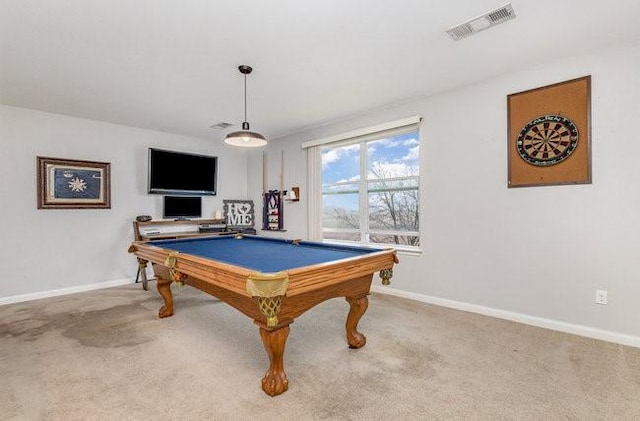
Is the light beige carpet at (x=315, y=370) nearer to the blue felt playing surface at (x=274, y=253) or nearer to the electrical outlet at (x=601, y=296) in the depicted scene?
the electrical outlet at (x=601, y=296)

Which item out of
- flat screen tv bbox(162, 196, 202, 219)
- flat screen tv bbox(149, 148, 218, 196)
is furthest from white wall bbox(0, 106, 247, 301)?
flat screen tv bbox(149, 148, 218, 196)

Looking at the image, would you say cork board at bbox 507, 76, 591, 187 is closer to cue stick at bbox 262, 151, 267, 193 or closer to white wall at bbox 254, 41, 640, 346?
white wall at bbox 254, 41, 640, 346

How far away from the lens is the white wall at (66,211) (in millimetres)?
3826

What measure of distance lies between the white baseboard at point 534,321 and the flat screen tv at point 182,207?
358 centimetres

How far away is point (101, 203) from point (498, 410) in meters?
5.15

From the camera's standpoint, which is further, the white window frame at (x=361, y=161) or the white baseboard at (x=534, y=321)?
the white window frame at (x=361, y=161)

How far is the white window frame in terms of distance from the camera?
388 cm

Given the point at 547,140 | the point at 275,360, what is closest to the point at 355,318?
the point at 275,360

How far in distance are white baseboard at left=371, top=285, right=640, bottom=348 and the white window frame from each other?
0.60 m

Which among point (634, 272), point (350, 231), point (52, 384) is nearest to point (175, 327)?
point (52, 384)

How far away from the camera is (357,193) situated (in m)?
4.51

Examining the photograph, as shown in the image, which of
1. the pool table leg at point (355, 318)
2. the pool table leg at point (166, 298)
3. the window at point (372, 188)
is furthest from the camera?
the window at point (372, 188)

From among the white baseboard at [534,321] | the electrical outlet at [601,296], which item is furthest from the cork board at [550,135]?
the white baseboard at [534,321]

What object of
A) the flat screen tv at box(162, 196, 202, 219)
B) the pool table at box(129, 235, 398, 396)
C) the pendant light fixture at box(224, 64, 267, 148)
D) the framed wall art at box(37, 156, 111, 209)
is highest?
the pendant light fixture at box(224, 64, 267, 148)
